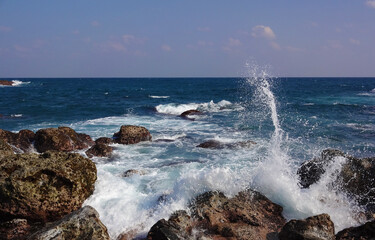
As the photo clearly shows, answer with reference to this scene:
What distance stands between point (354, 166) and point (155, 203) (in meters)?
5.62

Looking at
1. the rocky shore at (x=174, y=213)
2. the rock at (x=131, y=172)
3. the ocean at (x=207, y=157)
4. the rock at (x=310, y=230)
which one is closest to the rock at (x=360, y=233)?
the rocky shore at (x=174, y=213)

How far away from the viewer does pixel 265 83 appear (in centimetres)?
1241

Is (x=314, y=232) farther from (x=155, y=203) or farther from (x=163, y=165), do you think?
(x=163, y=165)

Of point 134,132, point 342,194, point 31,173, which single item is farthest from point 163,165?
point 342,194

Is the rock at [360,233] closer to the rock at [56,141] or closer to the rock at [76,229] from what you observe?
the rock at [76,229]

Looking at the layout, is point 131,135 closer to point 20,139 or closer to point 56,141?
point 56,141

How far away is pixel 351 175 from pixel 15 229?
8.42 metres

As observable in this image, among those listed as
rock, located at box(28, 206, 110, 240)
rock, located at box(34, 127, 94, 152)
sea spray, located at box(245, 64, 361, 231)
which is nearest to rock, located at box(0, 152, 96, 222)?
rock, located at box(28, 206, 110, 240)

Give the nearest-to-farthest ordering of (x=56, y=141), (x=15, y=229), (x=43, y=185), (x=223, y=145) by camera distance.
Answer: (x=15, y=229), (x=43, y=185), (x=56, y=141), (x=223, y=145)

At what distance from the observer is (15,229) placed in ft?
20.5

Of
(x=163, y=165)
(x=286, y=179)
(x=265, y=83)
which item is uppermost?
(x=265, y=83)

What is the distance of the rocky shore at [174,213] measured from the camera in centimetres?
571

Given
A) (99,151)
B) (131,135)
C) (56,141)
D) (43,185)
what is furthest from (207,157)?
(43,185)

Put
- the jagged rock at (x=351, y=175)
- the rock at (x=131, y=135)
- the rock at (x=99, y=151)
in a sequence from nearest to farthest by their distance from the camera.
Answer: the jagged rock at (x=351, y=175) → the rock at (x=99, y=151) → the rock at (x=131, y=135)
